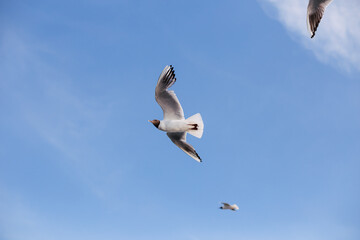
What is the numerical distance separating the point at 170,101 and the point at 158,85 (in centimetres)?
75

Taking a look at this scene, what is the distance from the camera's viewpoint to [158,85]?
14625 millimetres

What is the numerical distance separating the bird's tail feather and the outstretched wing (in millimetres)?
432

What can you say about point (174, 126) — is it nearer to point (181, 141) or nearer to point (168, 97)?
point (181, 141)

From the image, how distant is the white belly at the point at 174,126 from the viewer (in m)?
14.9

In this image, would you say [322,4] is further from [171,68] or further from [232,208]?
[232,208]

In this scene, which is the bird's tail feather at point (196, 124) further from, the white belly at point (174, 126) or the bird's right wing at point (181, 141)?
the bird's right wing at point (181, 141)

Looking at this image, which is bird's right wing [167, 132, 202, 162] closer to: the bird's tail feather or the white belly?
the white belly

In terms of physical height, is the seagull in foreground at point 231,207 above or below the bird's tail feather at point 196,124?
below

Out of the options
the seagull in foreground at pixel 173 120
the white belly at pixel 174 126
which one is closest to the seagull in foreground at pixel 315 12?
the seagull in foreground at pixel 173 120

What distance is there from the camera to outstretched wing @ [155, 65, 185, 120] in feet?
47.8

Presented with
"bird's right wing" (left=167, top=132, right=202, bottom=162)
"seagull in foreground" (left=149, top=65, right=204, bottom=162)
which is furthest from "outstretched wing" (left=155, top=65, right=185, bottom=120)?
"bird's right wing" (left=167, top=132, right=202, bottom=162)

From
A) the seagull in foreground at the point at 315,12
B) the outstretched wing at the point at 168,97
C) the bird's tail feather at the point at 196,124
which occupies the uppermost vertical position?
the seagull in foreground at the point at 315,12

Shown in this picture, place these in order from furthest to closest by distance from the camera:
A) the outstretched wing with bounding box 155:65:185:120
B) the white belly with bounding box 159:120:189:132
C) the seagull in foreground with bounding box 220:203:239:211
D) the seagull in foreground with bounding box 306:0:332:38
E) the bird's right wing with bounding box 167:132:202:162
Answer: the seagull in foreground with bounding box 220:203:239:211, the bird's right wing with bounding box 167:132:202:162, the white belly with bounding box 159:120:189:132, the outstretched wing with bounding box 155:65:185:120, the seagull in foreground with bounding box 306:0:332:38

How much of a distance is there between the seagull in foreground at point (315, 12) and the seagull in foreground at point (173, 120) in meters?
4.83
